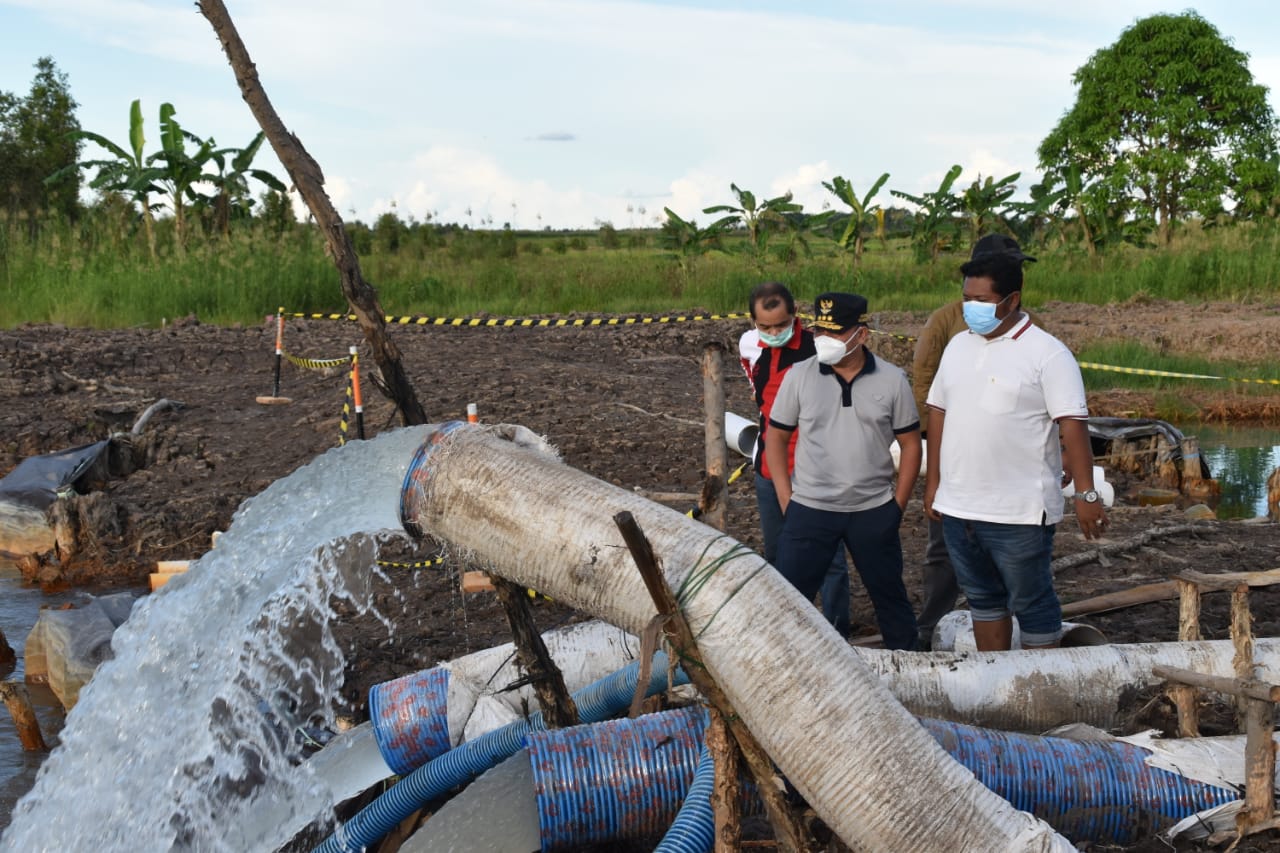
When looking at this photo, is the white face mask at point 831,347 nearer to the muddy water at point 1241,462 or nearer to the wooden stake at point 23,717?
the wooden stake at point 23,717

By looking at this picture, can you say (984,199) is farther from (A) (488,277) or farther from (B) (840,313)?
(B) (840,313)

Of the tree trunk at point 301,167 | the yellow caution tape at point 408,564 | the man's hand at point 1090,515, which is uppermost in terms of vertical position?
the tree trunk at point 301,167

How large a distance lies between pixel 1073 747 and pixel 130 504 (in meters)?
7.31

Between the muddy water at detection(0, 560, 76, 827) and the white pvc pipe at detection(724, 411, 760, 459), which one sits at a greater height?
the white pvc pipe at detection(724, 411, 760, 459)

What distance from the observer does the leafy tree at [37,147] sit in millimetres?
29906

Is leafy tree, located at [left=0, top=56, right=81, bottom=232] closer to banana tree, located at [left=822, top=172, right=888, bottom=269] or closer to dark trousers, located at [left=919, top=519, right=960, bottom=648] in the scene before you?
banana tree, located at [left=822, top=172, right=888, bottom=269]

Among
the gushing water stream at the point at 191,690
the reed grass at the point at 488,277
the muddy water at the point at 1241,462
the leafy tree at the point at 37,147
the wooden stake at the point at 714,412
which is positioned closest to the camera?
the gushing water stream at the point at 191,690

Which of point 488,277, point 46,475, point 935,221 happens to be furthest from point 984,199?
point 46,475

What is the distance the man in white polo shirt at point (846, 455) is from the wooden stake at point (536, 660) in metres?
1.12

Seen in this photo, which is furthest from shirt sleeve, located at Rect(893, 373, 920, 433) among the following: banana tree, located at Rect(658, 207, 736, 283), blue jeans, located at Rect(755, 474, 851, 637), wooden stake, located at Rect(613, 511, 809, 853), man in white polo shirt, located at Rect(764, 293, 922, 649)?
banana tree, located at Rect(658, 207, 736, 283)

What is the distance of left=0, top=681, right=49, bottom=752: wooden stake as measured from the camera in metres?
5.22

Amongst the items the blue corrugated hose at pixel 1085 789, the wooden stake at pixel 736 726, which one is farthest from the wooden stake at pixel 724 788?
the blue corrugated hose at pixel 1085 789

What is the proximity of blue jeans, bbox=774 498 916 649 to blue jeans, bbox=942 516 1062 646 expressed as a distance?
0.88 feet

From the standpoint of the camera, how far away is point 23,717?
5.30 metres
